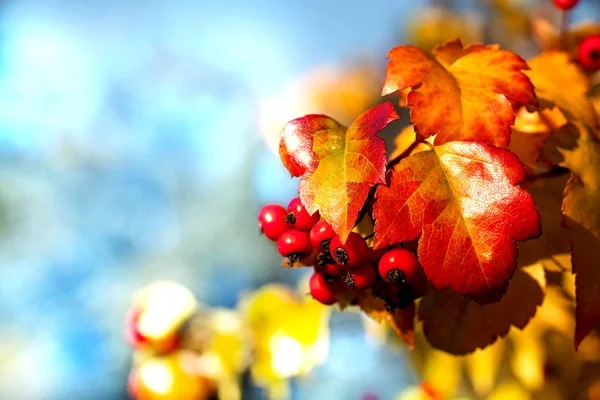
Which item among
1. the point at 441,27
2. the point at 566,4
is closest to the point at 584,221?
the point at 566,4

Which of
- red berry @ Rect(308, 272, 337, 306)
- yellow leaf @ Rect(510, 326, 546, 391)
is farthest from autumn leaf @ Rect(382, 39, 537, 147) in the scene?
yellow leaf @ Rect(510, 326, 546, 391)

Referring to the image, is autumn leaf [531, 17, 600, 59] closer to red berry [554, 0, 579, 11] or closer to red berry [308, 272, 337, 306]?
red berry [554, 0, 579, 11]

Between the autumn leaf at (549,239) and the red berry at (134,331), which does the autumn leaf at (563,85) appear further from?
the red berry at (134,331)

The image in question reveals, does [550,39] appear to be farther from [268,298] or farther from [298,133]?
[268,298]

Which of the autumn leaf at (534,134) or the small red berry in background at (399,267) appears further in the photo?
the autumn leaf at (534,134)

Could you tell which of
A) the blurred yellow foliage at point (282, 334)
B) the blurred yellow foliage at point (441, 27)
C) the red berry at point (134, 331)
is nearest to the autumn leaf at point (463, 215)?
the blurred yellow foliage at point (282, 334)

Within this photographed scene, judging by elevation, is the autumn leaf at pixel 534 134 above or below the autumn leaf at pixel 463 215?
below

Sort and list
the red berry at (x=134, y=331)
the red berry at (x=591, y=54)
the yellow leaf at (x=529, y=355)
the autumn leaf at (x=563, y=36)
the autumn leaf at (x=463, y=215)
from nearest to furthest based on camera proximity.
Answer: the autumn leaf at (x=463, y=215), the red berry at (x=591, y=54), the autumn leaf at (x=563, y=36), the yellow leaf at (x=529, y=355), the red berry at (x=134, y=331)
